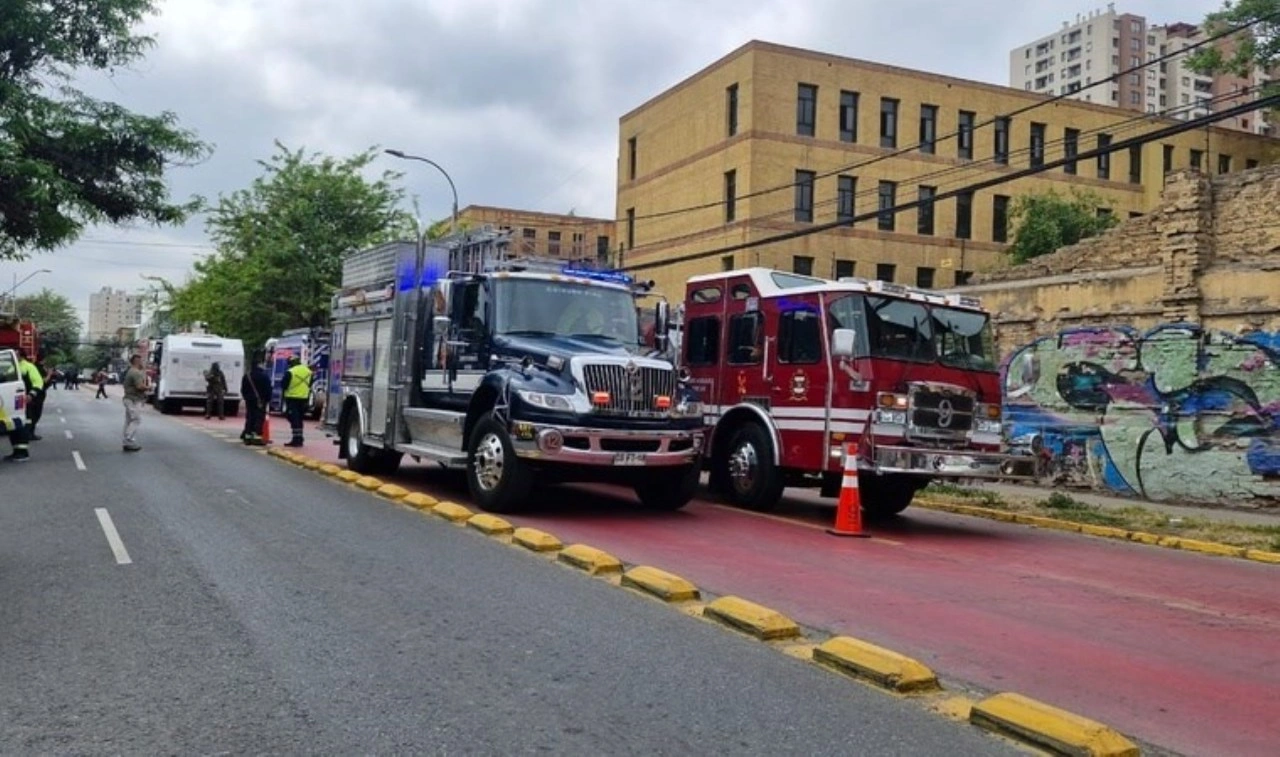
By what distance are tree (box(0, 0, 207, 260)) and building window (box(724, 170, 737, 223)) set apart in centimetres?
2457

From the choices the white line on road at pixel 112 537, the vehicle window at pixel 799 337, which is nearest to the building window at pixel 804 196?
the vehicle window at pixel 799 337

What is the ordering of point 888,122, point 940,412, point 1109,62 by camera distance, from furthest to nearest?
1. point 1109,62
2. point 888,122
3. point 940,412

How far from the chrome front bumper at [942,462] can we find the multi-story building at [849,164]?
27.4 m

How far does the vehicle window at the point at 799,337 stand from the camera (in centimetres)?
1170

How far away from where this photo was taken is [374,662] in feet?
17.6

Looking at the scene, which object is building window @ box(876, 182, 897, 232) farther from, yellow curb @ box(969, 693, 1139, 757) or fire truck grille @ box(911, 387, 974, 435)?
yellow curb @ box(969, 693, 1139, 757)

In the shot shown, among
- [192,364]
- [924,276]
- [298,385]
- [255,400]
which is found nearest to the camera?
[298,385]

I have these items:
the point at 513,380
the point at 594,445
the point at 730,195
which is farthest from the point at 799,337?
the point at 730,195

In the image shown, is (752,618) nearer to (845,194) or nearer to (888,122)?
(845,194)

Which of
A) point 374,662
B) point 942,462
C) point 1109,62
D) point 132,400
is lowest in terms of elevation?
point 374,662

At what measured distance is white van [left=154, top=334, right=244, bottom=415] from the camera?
33.5 m

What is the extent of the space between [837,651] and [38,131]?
1797 centimetres

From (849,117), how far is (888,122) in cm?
198

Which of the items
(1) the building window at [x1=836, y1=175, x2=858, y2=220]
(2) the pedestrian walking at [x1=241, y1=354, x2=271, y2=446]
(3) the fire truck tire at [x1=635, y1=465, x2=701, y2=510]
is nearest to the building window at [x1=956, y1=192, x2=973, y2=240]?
(1) the building window at [x1=836, y1=175, x2=858, y2=220]
